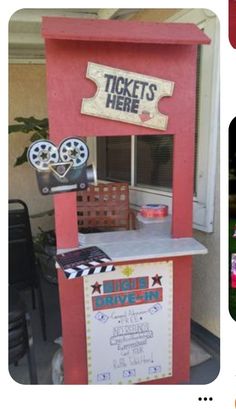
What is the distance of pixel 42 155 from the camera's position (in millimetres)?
1474

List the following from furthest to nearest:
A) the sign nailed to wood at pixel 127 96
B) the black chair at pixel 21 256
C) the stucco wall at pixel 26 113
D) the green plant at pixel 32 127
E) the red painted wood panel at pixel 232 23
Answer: the stucco wall at pixel 26 113 → the green plant at pixel 32 127 → the black chair at pixel 21 256 → the sign nailed to wood at pixel 127 96 → the red painted wood panel at pixel 232 23

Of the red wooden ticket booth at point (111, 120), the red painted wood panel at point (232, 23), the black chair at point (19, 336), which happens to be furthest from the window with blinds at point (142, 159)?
the black chair at point (19, 336)

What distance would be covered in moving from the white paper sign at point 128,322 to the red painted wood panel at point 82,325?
43 millimetres

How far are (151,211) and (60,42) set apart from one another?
1.14 m

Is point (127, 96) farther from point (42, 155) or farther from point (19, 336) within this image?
point (19, 336)

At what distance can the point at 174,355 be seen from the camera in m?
1.95

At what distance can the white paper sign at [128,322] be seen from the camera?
1.78 metres

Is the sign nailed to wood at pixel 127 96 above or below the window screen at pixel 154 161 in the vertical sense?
above

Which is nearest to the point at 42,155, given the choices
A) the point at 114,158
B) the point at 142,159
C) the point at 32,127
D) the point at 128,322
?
the point at 128,322

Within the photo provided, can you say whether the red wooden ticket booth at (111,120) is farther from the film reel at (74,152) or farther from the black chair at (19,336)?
the black chair at (19,336)

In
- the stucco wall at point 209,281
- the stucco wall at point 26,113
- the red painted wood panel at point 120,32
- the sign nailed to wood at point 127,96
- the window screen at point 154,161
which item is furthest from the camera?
the stucco wall at point 26,113

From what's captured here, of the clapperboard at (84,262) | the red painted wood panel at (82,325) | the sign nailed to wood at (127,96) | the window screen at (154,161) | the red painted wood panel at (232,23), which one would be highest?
the red painted wood panel at (232,23)
